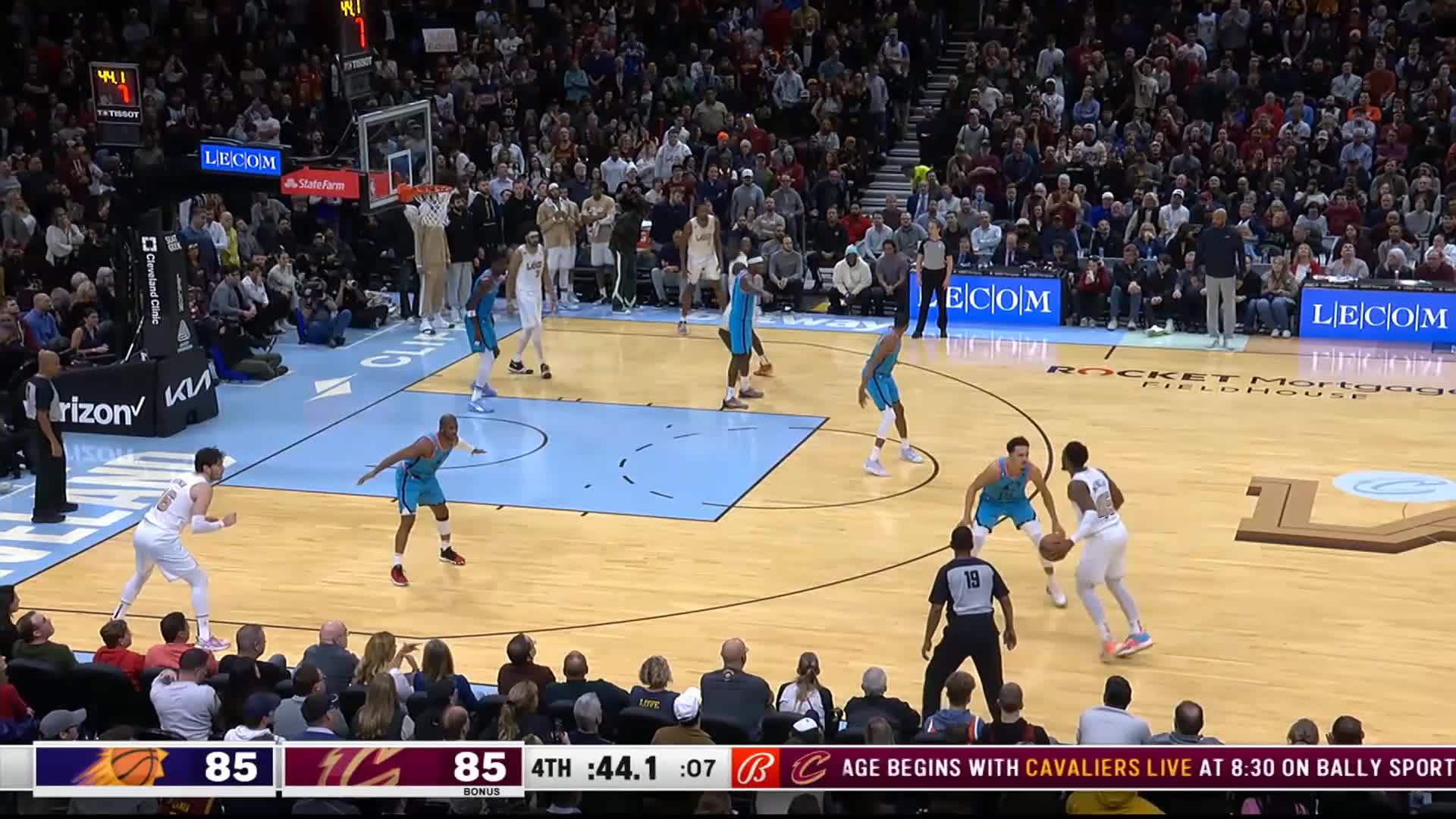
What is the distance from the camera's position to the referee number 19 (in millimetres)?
9094

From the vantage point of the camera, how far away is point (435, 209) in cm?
2461

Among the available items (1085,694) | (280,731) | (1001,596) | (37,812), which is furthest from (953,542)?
(37,812)

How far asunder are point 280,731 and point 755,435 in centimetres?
1005

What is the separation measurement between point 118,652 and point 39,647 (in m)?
0.47

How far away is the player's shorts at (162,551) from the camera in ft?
45.1

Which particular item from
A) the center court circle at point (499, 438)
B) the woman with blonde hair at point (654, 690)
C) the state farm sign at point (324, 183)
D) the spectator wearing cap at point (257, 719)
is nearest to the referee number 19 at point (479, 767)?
the spectator wearing cap at point (257, 719)

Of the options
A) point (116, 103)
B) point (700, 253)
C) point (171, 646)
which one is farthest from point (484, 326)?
point (171, 646)

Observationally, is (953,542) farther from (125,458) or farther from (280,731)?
(125,458)

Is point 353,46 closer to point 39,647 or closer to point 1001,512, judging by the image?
point 1001,512

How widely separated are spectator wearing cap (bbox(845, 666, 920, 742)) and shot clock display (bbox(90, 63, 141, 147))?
1170 cm

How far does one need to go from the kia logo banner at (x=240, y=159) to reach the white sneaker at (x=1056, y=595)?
9.38m

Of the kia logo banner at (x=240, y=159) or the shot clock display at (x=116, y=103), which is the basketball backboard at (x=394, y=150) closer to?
the kia logo banner at (x=240, y=159)

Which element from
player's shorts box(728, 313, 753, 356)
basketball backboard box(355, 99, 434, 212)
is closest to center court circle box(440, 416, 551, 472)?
player's shorts box(728, 313, 753, 356)

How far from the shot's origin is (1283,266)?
24844 mm
